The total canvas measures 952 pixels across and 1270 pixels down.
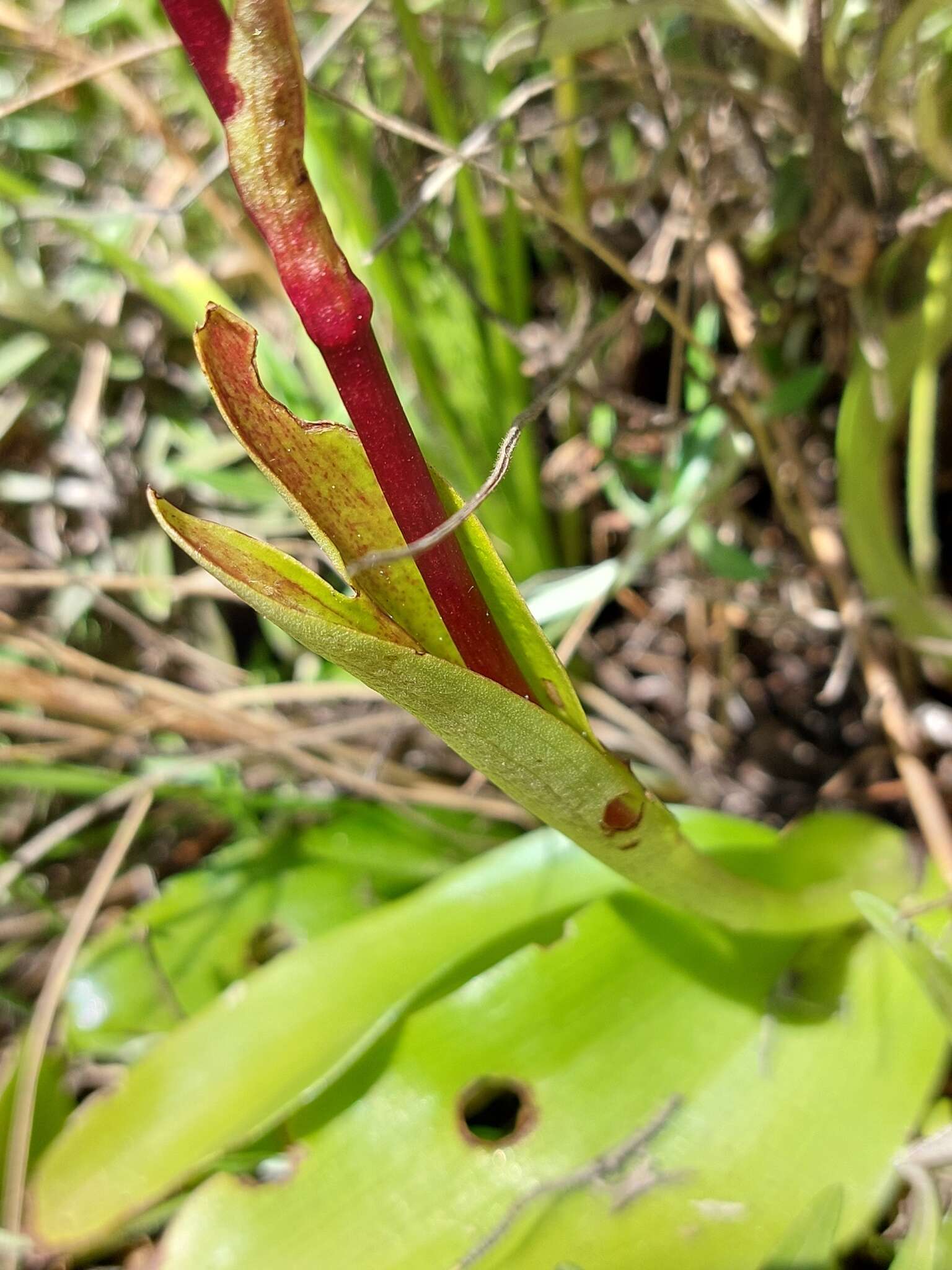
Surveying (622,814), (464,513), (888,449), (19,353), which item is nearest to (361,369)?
(464,513)

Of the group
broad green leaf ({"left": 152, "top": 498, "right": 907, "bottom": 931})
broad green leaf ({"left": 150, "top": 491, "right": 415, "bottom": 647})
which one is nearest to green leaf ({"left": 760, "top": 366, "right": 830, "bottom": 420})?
broad green leaf ({"left": 152, "top": 498, "right": 907, "bottom": 931})

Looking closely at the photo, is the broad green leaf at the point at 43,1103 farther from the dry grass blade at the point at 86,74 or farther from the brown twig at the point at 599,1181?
the dry grass blade at the point at 86,74

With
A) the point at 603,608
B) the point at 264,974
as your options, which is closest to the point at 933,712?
the point at 603,608

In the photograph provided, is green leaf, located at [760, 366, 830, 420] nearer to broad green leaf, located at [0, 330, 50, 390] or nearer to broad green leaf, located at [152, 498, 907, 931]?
broad green leaf, located at [152, 498, 907, 931]

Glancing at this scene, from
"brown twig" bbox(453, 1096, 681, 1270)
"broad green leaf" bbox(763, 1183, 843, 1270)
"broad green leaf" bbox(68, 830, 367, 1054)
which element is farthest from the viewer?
"broad green leaf" bbox(68, 830, 367, 1054)

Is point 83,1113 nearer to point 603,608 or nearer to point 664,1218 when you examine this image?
point 664,1218

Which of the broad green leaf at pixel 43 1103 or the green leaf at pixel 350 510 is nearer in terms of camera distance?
the green leaf at pixel 350 510

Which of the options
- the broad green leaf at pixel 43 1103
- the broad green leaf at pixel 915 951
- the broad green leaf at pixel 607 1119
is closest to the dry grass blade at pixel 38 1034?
the broad green leaf at pixel 43 1103
